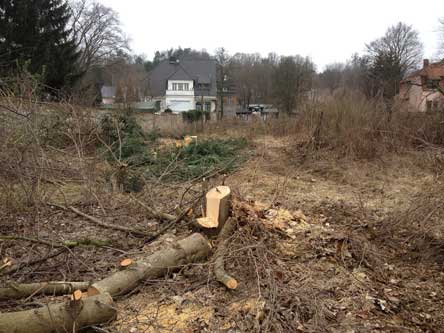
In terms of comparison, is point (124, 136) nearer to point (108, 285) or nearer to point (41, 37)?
point (108, 285)

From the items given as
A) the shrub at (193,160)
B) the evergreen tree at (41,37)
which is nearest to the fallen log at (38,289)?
the shrub at (193,160)

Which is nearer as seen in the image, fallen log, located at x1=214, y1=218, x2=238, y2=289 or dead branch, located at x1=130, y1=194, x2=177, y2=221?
fallen log, located at x1=214, y1=218, x2=238, y2=289

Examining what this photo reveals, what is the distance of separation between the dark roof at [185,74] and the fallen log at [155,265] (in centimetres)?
3660

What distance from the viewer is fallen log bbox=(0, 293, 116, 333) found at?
2.03m

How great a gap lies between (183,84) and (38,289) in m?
38.0

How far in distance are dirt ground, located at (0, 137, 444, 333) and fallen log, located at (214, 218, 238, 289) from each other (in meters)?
0.08

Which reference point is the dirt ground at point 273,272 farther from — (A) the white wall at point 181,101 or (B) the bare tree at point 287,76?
(A) the white wall at point 181,101

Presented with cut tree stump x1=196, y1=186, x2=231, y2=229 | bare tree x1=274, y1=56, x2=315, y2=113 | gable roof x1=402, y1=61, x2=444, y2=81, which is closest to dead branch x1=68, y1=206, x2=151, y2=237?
→ cut tree stump x1=196, y1=186, x2=231, y2=229

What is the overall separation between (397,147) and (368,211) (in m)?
5.46

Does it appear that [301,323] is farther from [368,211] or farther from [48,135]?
[48,135]

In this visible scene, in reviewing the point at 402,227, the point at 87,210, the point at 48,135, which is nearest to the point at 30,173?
the point at 87,210

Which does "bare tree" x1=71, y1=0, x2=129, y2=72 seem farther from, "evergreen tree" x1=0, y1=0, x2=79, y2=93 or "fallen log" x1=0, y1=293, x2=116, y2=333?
"fallen log" x1=0, y1=293, x2=116, y2=333

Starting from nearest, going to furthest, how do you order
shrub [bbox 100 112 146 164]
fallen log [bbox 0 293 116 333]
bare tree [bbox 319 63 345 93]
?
fallen log [bbox 0 293 116 333] → shrub [bbox 100 112 146 164] → bare tree [bbox 319 63 345 93]

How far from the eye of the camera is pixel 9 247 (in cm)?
360
